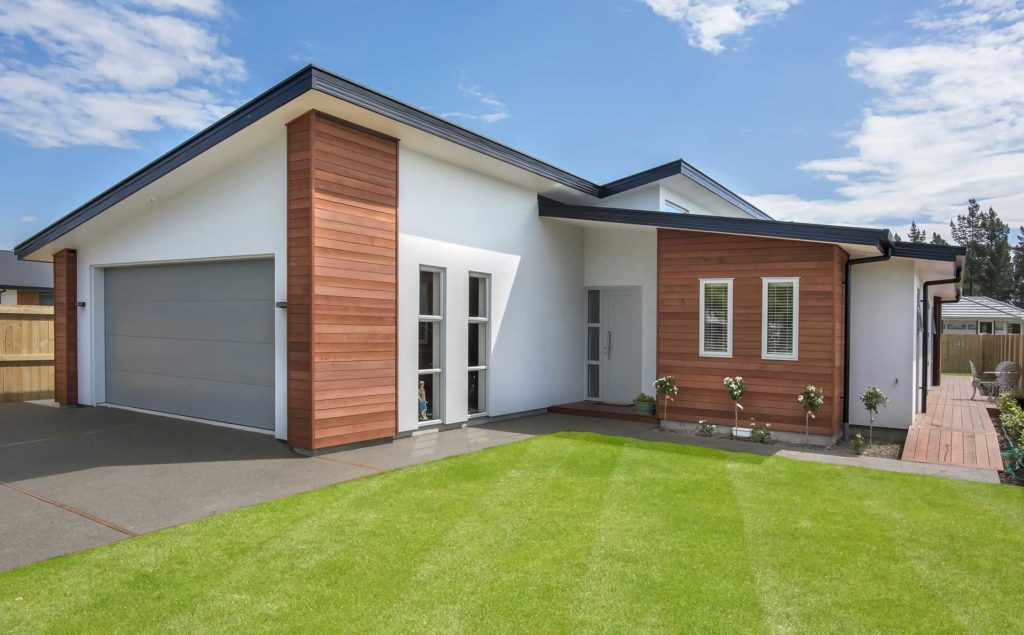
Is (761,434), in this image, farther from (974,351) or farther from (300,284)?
(974,351)

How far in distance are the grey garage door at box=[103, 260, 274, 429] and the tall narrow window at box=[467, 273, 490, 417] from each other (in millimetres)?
3110

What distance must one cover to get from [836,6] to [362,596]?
1083cm

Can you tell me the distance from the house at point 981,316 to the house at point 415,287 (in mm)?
21113

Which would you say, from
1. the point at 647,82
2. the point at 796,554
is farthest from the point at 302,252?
the point at 647,82

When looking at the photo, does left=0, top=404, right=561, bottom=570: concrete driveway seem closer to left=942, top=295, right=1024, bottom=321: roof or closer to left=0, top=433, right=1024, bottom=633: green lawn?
left=0, top=433, right=1024, bottom=633: green lawn

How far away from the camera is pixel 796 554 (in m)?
4.25

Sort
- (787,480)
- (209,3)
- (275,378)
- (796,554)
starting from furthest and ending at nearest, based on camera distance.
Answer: (209,3) → (275,378) → (787,480) → (796,554)

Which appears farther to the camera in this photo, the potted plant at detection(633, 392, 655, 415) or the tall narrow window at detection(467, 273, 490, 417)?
the potted plant at detection(633, 392, 655, 415)

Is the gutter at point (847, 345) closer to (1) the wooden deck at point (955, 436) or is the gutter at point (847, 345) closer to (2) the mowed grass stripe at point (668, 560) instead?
(1) the wooden deck at point (955, 436)

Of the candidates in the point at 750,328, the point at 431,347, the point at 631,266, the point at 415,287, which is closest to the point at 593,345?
the point at 631,266

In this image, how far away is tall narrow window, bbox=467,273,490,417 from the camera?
9797mm

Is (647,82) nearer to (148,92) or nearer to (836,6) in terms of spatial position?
(836,6)

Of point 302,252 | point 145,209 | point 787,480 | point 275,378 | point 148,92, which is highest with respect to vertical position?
point 148,92

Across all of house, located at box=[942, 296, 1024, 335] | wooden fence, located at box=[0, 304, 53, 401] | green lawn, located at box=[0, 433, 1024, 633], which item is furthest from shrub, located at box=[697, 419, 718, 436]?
house, located at box=[942, 296, 1024, 335]
